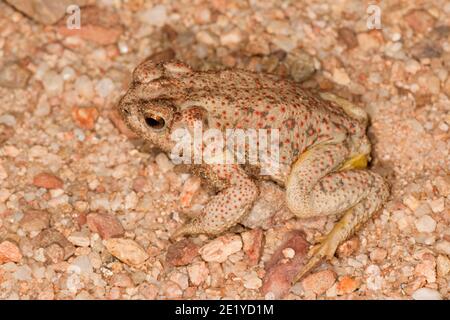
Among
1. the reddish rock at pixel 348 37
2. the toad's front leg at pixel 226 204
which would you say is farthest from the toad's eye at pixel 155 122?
the reddish rock at pixel 348 37

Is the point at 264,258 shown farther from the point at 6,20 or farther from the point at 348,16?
the point at 6,20

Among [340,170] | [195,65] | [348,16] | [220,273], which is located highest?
[348,16]

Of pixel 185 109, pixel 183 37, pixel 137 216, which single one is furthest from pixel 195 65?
pixel 137 216

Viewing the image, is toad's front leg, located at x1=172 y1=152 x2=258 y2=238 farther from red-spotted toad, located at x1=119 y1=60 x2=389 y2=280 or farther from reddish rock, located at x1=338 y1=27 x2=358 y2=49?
reddish rock, located at x1=338 y1=27 x2=358 y2=49

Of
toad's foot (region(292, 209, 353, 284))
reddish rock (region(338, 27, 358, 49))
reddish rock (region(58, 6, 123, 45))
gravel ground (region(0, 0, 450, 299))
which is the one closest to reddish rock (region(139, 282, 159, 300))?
gravel ground (region(0, 0, 450, 299))

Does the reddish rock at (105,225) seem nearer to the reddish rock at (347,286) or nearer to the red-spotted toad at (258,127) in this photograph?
the red-spotted toad at (258,127)

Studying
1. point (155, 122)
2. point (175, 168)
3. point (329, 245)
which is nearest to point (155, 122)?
point (155, 122)
